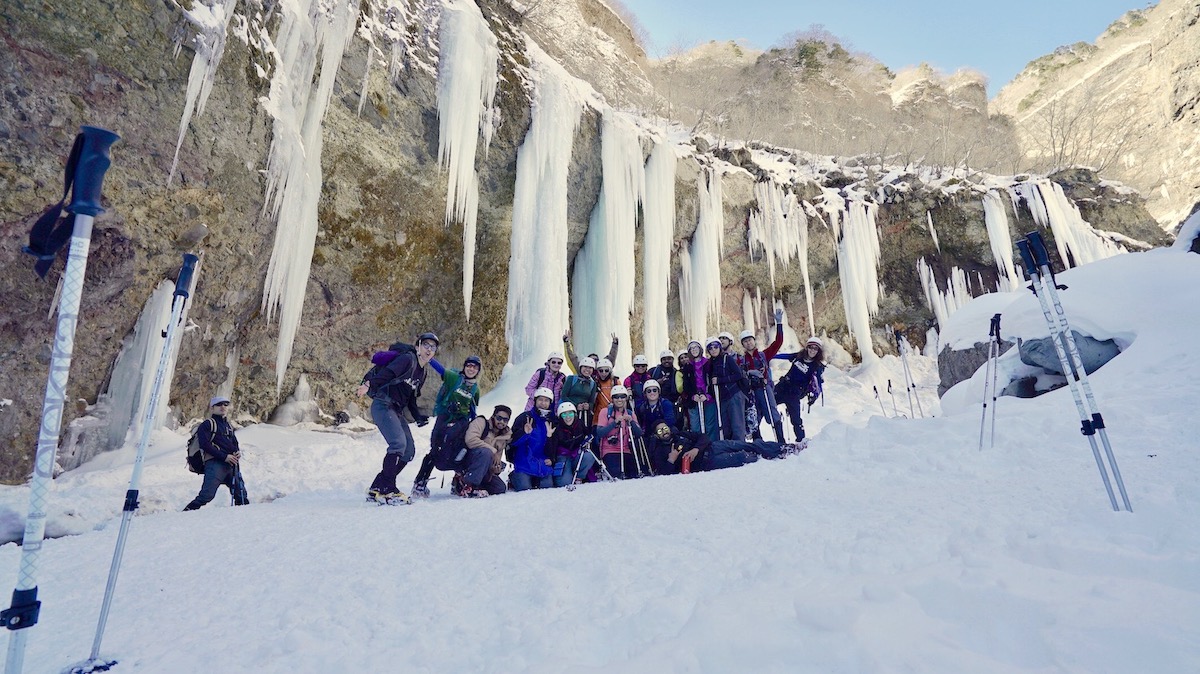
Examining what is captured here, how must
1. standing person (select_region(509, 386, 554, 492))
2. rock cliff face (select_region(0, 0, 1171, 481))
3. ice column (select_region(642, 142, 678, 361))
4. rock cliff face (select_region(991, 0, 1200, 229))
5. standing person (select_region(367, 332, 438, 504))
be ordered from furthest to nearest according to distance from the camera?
rock cliff face (select_region(991, 0, 1200, 229))
ice column (select_region(642, 142, 678, 361))
rock cliff face (select_region(0, 0, 1171, 481))
standing person (select_region(509, 386, 554, 492))
standing person (select_region(367, 332, 438, 504))

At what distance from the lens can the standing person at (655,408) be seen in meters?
6.07

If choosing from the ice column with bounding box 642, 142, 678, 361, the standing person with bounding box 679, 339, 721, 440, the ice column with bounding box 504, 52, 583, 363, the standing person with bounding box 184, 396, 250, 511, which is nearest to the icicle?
the standing person with bounding box 184, 396, 250, 511

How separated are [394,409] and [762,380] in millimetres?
4191

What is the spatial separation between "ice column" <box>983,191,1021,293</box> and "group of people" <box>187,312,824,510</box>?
14.7m

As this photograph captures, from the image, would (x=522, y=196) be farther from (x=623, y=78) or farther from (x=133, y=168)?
(x=623, y=78)

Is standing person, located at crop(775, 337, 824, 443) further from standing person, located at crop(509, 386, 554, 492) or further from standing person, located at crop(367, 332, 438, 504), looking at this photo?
standing person, located at crop(367, 332, 438, 504)

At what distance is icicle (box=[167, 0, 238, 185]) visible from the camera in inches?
253

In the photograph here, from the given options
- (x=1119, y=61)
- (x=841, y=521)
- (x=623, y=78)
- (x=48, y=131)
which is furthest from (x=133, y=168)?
(x=1119, y=61)

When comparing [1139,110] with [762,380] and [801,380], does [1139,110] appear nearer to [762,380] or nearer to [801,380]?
[801,380]

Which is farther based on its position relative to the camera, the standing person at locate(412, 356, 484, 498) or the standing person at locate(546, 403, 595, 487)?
the standing person at locate(546, 403, 595, 487)

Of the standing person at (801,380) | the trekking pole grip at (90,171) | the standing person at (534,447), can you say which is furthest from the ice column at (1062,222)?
the trekking pole grip at (90,171)

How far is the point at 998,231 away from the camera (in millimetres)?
17562

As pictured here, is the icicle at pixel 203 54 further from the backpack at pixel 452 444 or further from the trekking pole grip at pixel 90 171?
the trekking pole grip at pixel 90 171

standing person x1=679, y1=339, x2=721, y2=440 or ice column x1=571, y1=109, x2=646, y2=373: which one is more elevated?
ice column x1=571, y1=109, x2=646, y2=373
